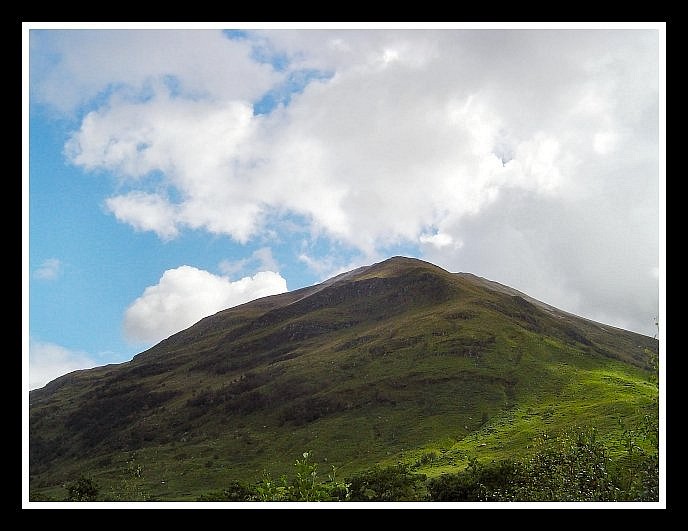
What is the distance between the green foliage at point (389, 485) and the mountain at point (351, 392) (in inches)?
97.1

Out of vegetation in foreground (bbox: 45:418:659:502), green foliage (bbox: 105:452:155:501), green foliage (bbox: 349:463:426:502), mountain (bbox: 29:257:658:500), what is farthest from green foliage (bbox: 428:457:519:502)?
green foliage (bbox: 105:452:155:501)

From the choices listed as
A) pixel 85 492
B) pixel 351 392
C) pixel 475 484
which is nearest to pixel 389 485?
pixel 475 484

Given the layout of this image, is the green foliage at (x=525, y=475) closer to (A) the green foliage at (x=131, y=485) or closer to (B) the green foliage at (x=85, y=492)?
(B) the green foliage at (x=85, y=492)

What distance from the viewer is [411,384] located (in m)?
55.1

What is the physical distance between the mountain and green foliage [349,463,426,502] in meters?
2.47

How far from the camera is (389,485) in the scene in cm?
2994

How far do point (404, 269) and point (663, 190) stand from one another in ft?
307

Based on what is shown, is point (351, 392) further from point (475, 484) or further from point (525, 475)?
point (525, 475)

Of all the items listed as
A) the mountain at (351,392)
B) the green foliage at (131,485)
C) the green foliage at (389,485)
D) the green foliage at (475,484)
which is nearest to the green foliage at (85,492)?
the green foliage at (131,485)

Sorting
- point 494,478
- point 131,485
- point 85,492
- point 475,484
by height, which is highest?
point 494,478

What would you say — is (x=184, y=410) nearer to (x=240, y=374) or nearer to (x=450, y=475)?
(x=240, y=374)

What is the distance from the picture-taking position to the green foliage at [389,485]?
89.6 ft

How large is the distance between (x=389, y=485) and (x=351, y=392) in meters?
26.2
